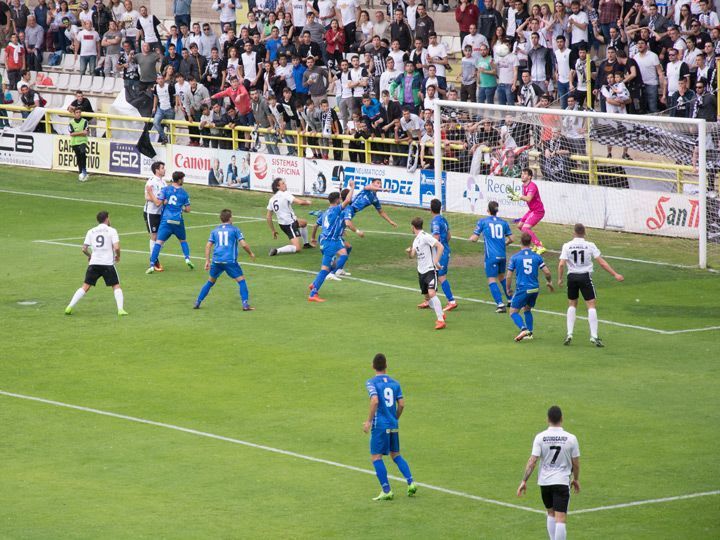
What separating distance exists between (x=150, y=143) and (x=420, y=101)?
32.4ft

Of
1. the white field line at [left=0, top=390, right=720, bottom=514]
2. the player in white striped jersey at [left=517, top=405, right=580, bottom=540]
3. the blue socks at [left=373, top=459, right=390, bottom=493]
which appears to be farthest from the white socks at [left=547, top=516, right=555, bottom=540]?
the blue socks at [left=373, top=459, right=390, bottom=493]

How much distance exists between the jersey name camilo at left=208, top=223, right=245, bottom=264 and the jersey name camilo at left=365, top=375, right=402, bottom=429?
10.5 meters

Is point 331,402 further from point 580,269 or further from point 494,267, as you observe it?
point 494,267

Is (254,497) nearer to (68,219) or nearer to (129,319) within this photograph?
(129,319)

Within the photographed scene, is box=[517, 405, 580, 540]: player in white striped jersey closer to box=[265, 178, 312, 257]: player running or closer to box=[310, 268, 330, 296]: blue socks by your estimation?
box=[310, 268, 330, 296]: blue socks

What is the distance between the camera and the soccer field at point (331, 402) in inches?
617

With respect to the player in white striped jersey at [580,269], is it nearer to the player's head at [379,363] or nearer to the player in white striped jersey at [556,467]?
the player's head at [379,363]

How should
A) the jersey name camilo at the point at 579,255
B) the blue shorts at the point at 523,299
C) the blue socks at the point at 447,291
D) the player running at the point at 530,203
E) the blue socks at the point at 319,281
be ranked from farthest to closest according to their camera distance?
the player running at the point at 530,203 < the blue socks at the point at 319,281 < the blue socks at the point at 447,291 < the blue shorts at the point at 523,299 < the jersey name camilo at the point at 579,255

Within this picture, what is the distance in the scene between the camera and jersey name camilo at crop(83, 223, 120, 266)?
25.6 m

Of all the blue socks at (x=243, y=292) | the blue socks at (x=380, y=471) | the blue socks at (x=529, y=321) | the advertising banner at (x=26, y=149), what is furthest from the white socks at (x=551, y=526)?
the advertising banner at (x=26, y=149)

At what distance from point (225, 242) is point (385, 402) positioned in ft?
35.1

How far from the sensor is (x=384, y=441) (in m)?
15.7

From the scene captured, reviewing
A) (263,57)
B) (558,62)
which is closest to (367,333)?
(558,62)

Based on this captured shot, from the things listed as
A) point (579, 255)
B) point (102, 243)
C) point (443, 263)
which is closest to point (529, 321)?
point (579, 255)
